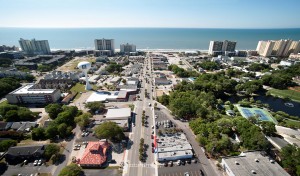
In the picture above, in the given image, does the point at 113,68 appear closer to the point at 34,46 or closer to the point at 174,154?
the point at 174,154

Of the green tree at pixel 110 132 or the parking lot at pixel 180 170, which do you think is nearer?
the parking lot at pixel 180 170

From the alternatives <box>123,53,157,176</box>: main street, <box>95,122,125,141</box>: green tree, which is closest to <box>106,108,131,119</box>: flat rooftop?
<box>123,53,157,176</box>: main street

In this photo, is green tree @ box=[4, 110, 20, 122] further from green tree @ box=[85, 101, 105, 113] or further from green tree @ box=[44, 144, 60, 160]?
green tree @ box=[44, 144, 60, 160]

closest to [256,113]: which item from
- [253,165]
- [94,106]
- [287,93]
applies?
[253,165]

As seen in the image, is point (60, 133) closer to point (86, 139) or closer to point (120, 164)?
point (86, 139)

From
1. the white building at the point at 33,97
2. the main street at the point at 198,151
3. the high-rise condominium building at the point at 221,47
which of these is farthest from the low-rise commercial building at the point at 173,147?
the high-rise condominium building at the point at 221,47

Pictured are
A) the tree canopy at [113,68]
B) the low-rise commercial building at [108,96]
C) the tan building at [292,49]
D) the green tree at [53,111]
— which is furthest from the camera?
the tan building at [292,49]

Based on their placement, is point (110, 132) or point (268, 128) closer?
point (110, 132)

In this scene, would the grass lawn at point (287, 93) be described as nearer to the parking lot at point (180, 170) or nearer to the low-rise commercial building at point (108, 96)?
the parking lot at point (180, 170)
